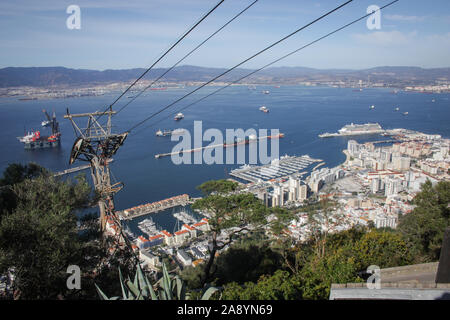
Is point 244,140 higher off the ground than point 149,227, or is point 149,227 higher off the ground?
point 244,140

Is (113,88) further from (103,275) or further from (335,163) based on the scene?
(103,275)

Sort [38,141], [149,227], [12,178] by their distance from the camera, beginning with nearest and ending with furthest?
[12,178], [149,227], [38,141]

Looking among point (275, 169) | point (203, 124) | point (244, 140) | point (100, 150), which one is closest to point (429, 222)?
point (100, 150)

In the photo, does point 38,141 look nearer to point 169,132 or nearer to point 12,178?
point 169,132

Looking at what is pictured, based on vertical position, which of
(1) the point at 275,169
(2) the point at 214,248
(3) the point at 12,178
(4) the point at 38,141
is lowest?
(1) the point at 275,169

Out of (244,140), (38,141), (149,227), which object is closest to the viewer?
(149,227)

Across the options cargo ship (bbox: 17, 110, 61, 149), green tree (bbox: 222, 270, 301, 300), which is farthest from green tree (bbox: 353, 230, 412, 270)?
cargo ship (bbox: 17, 110, 61, 149)
